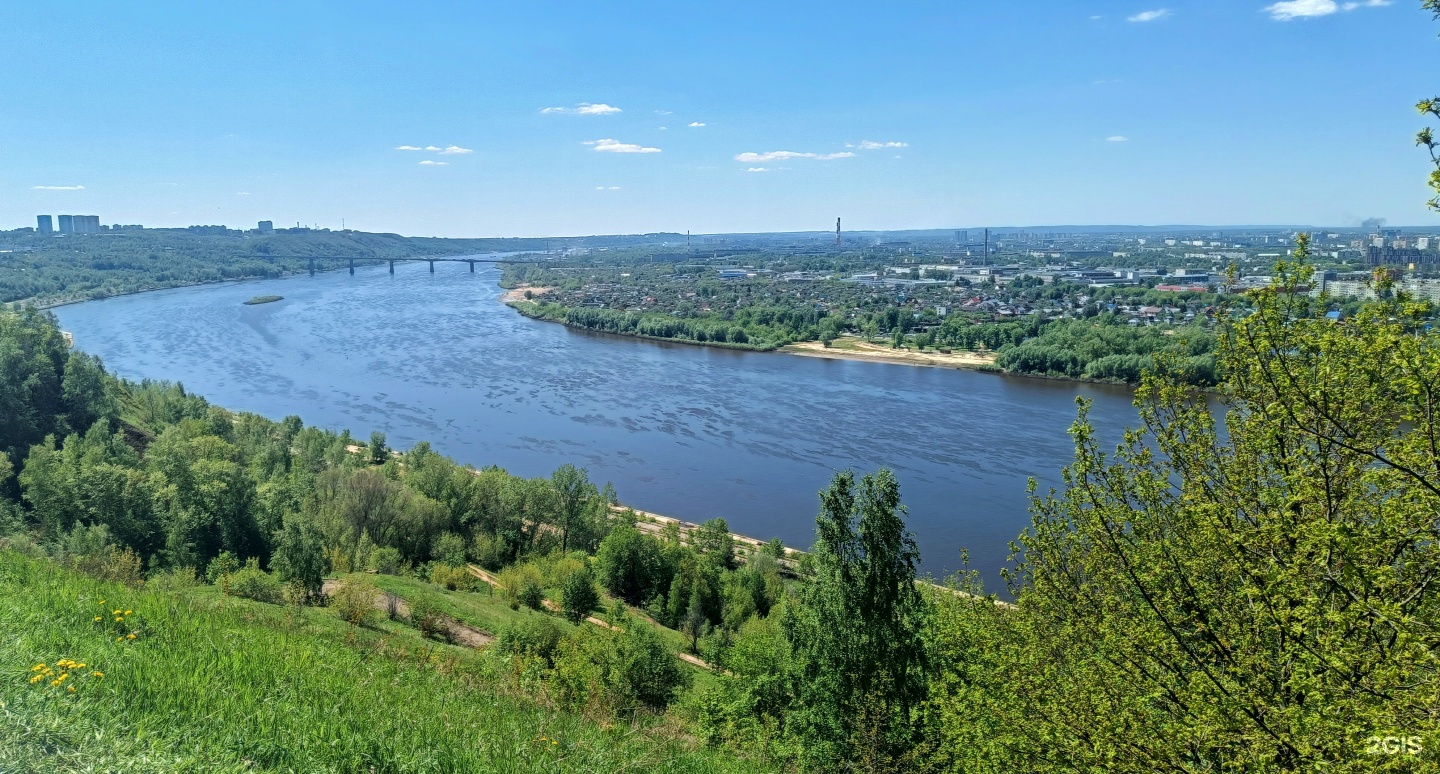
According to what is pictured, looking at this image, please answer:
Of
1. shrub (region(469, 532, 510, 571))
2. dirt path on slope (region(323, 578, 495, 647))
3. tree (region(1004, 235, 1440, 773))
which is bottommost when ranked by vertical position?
shrub (region(469, 532, 510, 571))

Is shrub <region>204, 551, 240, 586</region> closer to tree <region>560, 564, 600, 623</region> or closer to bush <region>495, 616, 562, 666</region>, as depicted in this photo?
tree <region>560, 564, 600, 623</region>

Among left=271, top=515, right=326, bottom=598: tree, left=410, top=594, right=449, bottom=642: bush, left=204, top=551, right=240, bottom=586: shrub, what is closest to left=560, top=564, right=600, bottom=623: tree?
left=410, top=594, right=449, bottom=642: bush

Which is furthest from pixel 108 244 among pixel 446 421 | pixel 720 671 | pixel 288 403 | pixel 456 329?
pixel 720 671

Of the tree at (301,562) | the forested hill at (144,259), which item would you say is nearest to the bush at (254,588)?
the tree at (301,562)

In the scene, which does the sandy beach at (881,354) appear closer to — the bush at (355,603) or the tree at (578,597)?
the tree at (578,597)

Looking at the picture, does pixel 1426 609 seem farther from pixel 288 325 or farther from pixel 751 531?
pixel 288 325

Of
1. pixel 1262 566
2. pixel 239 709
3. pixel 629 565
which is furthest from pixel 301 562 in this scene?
pixel 1262 566
